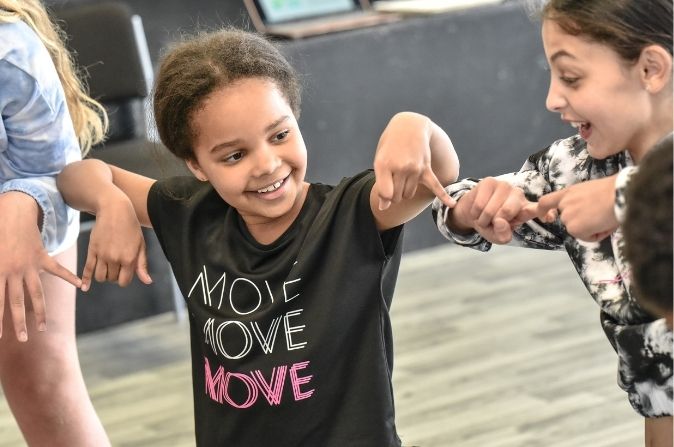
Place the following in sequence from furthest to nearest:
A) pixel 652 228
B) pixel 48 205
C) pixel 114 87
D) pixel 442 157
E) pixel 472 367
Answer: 1. pixel 114 87
2. pixel 472 367
3. pixel 48 205
4. pixel 442 157
5. pixel 652 228

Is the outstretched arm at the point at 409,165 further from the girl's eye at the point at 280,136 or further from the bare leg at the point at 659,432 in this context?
the bare leg at the point at 659,432

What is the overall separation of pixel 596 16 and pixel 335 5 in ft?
9.45

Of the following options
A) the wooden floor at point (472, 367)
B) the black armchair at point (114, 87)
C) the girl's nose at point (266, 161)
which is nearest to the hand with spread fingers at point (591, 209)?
the girl's nose at point (266, 161)

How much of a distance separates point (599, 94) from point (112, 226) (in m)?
0.69

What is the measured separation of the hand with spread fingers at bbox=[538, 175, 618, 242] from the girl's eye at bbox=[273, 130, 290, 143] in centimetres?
41

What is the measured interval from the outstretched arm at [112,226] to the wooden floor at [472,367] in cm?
103

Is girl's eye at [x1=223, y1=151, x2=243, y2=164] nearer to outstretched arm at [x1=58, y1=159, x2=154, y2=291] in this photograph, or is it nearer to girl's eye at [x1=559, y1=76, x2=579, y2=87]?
outstretched arm at [x1=58, y1=159, x2=154, y2=291]

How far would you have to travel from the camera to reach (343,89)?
3.71 m

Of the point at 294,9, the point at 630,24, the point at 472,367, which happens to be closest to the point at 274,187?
the point at 630,24

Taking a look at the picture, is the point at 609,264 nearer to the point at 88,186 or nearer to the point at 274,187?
the point at 274,187

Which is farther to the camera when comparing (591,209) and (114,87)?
(114,87)

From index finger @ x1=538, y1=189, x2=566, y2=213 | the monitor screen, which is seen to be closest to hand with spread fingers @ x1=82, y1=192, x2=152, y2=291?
index finger @ x1=538, y1=189, x2=566, y2=213

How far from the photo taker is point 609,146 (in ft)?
4.14

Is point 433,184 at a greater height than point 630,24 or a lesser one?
lesser
